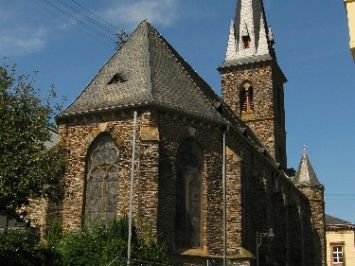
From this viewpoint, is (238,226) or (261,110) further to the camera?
(261,110)

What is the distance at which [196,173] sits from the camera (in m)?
22.4

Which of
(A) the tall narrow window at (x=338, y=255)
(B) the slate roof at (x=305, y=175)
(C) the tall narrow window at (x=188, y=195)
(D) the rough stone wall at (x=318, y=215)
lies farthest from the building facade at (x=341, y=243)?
(C) the tall narrow window at (x=188, y=195)

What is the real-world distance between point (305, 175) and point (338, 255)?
14.6 metres

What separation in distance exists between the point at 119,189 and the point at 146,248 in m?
3.07

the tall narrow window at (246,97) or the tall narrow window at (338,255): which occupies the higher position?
the tall narrow window at (246,97)

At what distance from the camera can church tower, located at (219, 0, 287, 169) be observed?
143 ft

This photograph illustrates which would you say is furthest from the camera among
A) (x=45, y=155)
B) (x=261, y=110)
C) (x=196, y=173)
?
(x=261, y=110)

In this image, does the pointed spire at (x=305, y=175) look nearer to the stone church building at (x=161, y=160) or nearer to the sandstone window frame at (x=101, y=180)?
the stone church building at (x=161, y=160)

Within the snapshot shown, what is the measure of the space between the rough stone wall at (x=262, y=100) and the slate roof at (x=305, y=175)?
189 cm

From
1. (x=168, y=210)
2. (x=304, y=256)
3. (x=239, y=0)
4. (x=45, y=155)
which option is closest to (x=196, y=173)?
(x=168, y=210)

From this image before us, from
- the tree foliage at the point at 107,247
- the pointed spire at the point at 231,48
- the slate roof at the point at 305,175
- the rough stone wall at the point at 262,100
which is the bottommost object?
the tree foliage at the point at 107,247

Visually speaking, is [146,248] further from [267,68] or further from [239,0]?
[239,0]

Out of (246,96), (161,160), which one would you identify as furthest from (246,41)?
(161,160)

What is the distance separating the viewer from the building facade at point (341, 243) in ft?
171
